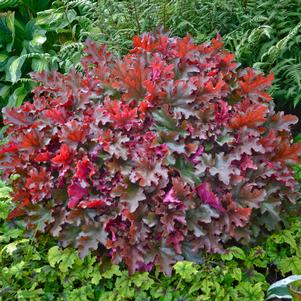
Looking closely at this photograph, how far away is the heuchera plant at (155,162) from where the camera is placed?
2768 millimetres

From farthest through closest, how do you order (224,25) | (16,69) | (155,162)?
(16,69), (224,25), (155,162)

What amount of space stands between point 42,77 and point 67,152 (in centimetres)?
72

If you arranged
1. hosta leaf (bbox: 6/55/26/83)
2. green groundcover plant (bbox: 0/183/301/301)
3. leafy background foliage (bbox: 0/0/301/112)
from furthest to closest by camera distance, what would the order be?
hosta leaf (bbox: 6/55/26/83) → leafy background foliage (bbox: 0/0/301/112) → green groundcover plant (bbox: 0/183/301/301)

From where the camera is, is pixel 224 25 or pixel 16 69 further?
pixel 16 69

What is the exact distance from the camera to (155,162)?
2.78 metres

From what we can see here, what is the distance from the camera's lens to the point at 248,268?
2.91 m

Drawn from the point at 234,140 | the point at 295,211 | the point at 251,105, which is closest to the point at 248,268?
the point at 295,211

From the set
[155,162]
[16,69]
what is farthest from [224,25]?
[16,69]

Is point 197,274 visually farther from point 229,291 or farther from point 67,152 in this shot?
point 67,152

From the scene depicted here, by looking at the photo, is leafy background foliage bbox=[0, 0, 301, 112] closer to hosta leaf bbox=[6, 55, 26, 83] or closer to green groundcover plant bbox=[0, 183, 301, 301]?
hosta leaf bbox=[6, 55, 26, 83]

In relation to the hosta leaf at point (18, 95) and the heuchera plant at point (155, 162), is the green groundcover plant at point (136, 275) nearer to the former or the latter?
the heuchera plant at point (155, 162)

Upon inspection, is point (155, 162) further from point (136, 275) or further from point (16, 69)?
point (16, 69)

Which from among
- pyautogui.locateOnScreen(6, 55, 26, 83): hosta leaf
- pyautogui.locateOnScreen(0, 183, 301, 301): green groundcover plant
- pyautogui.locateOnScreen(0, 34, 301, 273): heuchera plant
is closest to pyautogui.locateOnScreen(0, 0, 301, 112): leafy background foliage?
pyautogui.locateOnScreen(6, 55, 26, 83): hosta leaf

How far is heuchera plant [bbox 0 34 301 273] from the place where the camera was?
2768 millimetres
